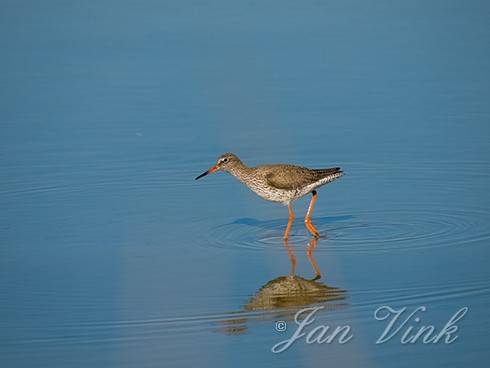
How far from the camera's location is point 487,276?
36.7 feet

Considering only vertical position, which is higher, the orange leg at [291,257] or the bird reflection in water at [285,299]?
the orange leg at [291,257]

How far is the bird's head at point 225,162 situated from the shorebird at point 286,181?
0.46 ft

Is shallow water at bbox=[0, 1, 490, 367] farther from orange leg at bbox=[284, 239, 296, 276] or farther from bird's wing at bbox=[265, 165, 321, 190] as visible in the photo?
bird's wing at bbox=[265, 165, 321, 190]

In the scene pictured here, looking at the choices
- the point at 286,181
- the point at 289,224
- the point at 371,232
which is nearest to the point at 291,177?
the point at 286,181

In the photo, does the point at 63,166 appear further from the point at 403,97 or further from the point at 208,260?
the point at 403,97

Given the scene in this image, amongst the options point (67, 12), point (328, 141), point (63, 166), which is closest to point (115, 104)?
point (63, 166)

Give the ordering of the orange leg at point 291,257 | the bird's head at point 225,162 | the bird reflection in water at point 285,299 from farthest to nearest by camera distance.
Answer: the bird's head at point 225,162 → the orange leg at point 291,257 → the bird reflection in water at point 285,299

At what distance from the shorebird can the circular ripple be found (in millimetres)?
255

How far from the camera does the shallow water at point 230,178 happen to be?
10.0 metres

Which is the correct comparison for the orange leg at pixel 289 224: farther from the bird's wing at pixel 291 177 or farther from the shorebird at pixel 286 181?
the bird's wing at pixel 291 177

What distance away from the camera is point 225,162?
14.0m

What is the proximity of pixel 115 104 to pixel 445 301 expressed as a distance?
27.8 ft

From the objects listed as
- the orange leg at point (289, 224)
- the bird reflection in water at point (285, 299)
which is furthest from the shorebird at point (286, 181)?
the bird reflection in water at point (285, 299)

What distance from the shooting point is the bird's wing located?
13.3m
